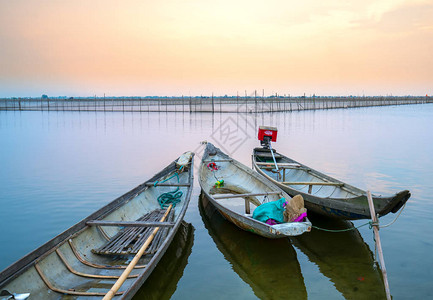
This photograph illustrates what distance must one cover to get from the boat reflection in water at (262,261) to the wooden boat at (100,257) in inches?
43.1

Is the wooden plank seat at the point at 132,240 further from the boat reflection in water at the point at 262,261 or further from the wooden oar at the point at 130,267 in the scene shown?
the boat reflection in water at the point at 262,261

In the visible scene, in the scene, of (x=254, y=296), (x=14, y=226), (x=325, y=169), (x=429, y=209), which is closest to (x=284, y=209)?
(x=254, y=296)

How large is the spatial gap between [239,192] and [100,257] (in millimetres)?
4178

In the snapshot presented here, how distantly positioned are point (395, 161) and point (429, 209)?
5.64 metres

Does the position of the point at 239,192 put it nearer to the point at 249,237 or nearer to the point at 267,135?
the point at 249,237

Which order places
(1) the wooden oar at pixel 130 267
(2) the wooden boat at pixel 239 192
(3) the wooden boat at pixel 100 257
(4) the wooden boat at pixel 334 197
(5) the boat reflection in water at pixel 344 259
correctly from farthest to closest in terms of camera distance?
(4) the wooden boat at pixel 334 197, (2) the wooden boat at pixel 239 192, (5) the boat reflection in water at pixel 344 259, (3) the wooden boat at pixel 100 257, (1) the wooden oar at pixel 130 267

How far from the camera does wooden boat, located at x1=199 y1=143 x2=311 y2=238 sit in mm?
4578

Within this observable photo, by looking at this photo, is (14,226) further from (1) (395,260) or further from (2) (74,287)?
(1) (395,260)

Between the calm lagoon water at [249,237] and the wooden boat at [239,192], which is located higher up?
the wooden boat at [239,192]

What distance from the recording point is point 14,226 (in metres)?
6.43

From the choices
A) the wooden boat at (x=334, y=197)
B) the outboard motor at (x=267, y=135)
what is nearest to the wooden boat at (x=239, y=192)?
the wooden boat at (x=334, y=197)

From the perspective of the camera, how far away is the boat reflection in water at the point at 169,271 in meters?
4.55

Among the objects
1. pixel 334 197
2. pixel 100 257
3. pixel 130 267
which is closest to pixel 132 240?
pixel 100 257

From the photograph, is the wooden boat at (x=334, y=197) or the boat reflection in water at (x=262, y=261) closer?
the boat reflection in water at (x=262, y=261)
